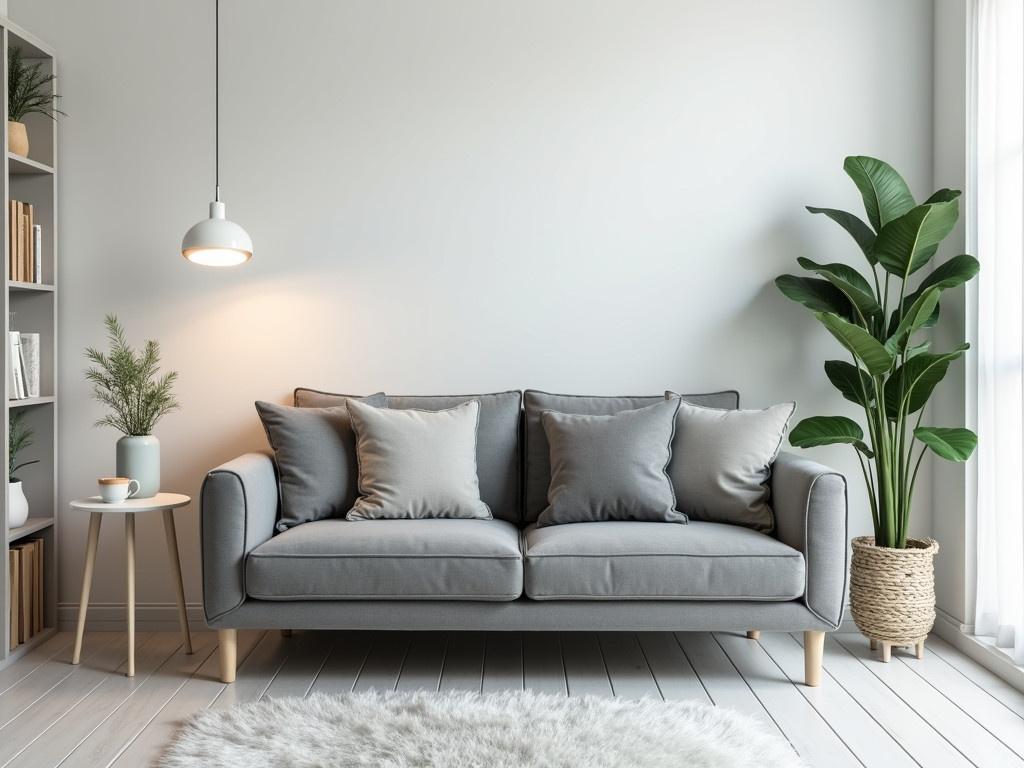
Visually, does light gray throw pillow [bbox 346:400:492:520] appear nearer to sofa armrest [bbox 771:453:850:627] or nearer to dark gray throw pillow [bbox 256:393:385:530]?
dark gray throw pillow [bbox 256:393:385:530]

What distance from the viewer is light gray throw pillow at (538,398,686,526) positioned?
3.07 m

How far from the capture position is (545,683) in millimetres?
2832

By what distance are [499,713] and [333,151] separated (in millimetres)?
2348

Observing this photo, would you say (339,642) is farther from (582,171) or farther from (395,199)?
(582,171)

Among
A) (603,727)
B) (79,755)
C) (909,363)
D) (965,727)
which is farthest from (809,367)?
(79,755)

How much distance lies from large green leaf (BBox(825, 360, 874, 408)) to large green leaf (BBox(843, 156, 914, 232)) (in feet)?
1.78

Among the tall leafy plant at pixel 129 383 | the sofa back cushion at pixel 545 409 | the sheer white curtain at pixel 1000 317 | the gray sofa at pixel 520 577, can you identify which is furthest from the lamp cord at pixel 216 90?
Result: the sheer white curtain at pixel 1000 317

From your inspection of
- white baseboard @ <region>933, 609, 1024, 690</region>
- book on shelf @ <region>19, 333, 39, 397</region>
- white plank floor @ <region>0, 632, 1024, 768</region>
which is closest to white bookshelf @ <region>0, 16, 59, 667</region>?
book on shelf @ <region>19, 333, 39, 397</region>

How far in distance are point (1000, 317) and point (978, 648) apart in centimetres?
120

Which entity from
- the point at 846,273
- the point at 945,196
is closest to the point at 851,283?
the point at 846,273

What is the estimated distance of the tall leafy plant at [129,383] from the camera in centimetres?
326

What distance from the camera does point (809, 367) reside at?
3.62 meters

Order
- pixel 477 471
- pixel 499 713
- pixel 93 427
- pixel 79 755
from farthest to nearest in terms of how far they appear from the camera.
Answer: pixel 93 427, pixel 477 471, pixel 499 713, pixel 79 755

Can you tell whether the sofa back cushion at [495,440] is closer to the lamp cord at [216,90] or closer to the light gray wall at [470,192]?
the light gray wall at [470,192]
